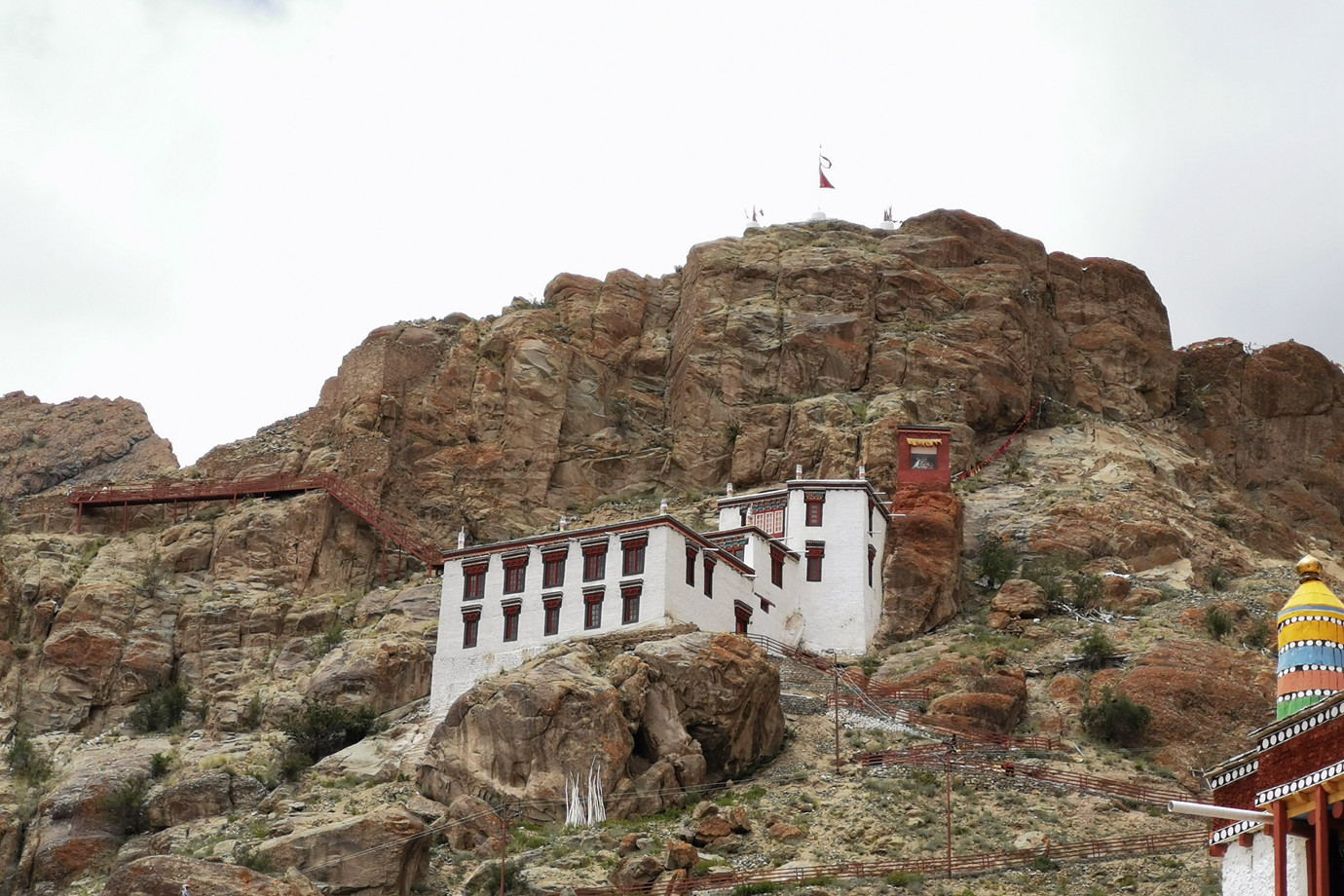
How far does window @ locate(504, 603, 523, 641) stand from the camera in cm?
7444

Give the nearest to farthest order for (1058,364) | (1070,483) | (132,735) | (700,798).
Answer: (700,798), (132,735), (1070,483), (1058,364)

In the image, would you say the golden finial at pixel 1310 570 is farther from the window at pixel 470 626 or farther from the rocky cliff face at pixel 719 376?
the rocky cliff face at pixel 719 376

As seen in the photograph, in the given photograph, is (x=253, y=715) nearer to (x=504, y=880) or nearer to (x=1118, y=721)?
(x=504, y=880)

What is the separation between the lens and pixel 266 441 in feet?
322

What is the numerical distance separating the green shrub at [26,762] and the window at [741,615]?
2639cm

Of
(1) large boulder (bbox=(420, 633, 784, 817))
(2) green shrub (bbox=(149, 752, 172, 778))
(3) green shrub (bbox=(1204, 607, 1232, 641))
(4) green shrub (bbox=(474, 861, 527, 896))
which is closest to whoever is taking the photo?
(4) green shrub (bbox=(474, 861, 527, 896))

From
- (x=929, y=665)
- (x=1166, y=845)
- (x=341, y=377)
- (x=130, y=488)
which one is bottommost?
(x=1166, y=845)

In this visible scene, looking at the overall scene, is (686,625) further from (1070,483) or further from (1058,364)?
(1058,364)

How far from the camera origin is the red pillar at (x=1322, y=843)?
3409cm

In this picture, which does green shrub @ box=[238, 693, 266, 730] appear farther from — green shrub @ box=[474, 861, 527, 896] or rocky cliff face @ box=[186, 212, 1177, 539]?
green shrub @ box=[474, 861, 527, 896]

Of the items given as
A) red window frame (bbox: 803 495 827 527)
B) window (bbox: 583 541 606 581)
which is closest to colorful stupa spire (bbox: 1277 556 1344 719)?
window (bbox: 583 541 606 581)

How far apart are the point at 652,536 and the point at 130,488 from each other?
3276 centimetres

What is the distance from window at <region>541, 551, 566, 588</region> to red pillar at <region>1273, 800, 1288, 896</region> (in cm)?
4141

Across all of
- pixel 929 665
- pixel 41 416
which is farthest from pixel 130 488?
pixel 929 665
